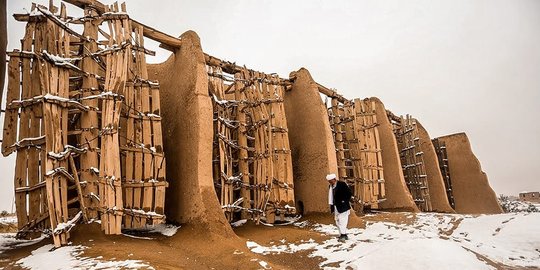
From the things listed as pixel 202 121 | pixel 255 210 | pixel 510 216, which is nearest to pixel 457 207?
pixel 510 216

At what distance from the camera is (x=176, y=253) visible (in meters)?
6.09

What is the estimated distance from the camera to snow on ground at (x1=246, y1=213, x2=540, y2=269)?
221 inches

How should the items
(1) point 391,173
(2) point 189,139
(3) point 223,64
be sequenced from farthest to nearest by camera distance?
1. (1) point 391,173
2. (3) point 223,64
3. (2) point 189,139

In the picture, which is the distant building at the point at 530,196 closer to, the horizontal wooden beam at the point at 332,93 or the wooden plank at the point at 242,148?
the horizontal wooden beam at the point at 332,93

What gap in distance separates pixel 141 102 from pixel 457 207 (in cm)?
1572

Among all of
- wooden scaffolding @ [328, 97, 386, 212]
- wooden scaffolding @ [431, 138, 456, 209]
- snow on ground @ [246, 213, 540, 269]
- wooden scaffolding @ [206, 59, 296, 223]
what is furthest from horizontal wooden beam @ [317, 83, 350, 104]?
wooden scaffolding @ [431, 138, 456, 209]

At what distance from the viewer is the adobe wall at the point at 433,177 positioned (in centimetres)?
1610

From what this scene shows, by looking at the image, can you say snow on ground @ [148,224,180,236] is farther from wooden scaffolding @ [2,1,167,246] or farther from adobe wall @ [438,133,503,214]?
adobe wall @ [438,133,503,214]

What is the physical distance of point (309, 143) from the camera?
1104 cm

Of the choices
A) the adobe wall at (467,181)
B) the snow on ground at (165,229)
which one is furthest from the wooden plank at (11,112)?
the adobe wall at (467,181)

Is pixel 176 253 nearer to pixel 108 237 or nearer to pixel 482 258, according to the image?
pixel 108 237

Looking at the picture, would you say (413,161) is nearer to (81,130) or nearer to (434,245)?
(434,245)

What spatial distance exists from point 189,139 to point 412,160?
12.1 m

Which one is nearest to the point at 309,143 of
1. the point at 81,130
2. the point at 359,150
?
the point at 359,150
